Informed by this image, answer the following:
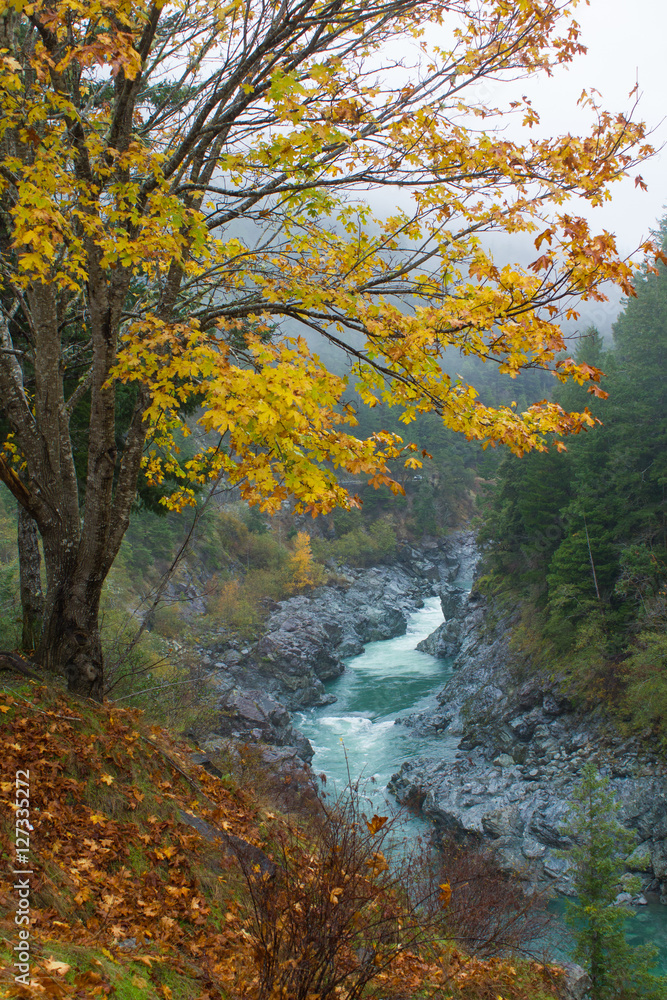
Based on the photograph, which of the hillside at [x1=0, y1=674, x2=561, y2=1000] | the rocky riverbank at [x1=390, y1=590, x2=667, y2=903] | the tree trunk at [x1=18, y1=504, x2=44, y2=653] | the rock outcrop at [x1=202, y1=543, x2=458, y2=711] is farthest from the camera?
the rock outcrop at [x1=202, y1=543, x2=458, y2=711]

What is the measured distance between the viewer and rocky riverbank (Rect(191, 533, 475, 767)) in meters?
18.3

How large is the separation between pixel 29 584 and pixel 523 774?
14.9m

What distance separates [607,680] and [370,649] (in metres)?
15.5

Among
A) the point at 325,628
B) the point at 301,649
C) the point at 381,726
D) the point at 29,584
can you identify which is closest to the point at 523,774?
the point at 381,726

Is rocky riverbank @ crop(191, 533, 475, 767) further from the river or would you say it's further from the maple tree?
the maple tree

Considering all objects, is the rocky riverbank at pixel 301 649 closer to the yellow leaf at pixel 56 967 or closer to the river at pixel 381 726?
the river at pixel 381 726

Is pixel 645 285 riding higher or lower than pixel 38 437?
higher

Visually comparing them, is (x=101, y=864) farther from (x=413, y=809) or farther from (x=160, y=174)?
(x=413, y=809)

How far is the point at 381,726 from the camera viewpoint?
20547 mm

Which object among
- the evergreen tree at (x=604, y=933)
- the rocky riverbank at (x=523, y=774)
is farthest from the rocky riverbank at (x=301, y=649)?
the evergreen tree at (x=604, y=933)

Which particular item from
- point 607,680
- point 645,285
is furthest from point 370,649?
point 645,285

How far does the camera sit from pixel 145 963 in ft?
9.27

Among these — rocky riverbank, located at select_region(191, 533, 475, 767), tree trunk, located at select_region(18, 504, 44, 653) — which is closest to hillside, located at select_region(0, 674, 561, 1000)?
tree trunk, located at select_region(18, 504, 44, 653)

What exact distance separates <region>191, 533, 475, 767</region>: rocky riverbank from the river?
0.91 metres
